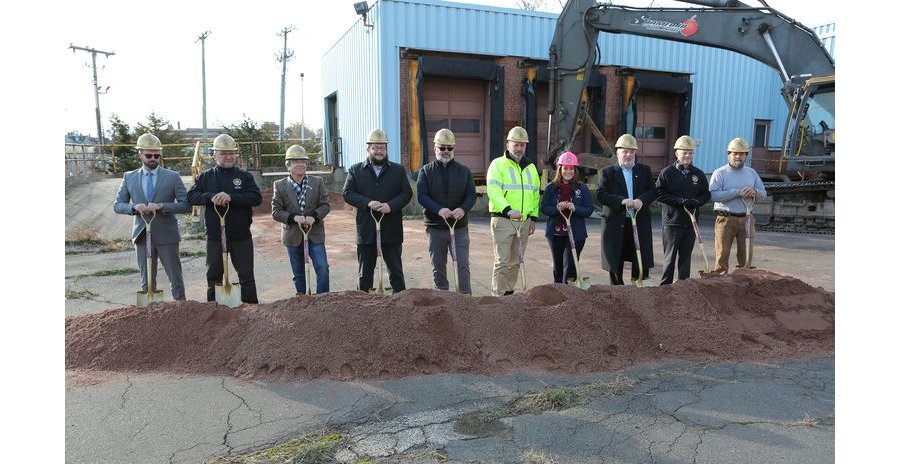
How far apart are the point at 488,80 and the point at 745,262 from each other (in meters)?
10.6

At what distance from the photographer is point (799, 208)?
1188 centimetres

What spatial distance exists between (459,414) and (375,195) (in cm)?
273

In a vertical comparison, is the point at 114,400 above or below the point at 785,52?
below

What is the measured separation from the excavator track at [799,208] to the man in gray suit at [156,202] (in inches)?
468

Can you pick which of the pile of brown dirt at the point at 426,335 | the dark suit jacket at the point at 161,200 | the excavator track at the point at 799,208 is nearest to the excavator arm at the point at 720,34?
the excavator track at the point at 799,208

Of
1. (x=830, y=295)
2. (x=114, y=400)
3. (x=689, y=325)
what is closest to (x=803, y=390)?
(x=689, y=325)

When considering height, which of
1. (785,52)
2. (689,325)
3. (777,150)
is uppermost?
(785,52)

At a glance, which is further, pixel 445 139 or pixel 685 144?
pixel 685 144

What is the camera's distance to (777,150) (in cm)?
1802

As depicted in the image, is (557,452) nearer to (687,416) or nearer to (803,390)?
(687,416)

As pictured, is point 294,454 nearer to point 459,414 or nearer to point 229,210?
point 459,414

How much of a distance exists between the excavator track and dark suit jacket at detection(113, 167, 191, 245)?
38.9 ft

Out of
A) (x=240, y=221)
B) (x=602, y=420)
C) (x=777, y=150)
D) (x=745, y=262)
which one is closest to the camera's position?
(x=602, y=420)

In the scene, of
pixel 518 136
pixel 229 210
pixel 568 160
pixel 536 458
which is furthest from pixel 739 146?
pixel 229 210
